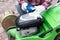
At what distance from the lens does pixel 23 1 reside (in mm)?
1877

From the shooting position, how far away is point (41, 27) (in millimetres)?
1807

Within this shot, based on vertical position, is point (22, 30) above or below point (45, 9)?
below

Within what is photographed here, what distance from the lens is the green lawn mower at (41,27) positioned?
1.66m

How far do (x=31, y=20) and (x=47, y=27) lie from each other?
0.52ft

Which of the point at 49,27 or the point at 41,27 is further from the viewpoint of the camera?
the point at 41,27

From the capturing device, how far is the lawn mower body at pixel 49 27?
1.65 meters

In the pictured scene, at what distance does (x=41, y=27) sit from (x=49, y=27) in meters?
0.13

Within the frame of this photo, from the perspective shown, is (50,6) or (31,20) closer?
(31,20)

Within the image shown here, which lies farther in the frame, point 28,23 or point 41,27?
point 41,27

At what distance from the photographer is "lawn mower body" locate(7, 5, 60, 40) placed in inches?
64.9

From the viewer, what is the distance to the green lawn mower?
166cm

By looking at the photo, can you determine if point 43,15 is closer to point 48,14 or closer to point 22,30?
point 48,14

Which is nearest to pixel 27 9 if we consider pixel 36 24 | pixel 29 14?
pixel 29 14

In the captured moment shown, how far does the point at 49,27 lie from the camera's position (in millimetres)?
1693
